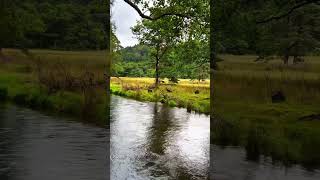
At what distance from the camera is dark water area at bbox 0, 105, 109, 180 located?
11125 millimetres

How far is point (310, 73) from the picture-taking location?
10.6 m

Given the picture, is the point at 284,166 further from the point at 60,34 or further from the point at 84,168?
the point at 60,34


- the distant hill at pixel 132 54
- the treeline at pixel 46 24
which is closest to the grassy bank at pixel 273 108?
the treeline at pixel 46 24

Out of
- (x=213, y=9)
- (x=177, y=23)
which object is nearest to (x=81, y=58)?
(x=213, y=9)

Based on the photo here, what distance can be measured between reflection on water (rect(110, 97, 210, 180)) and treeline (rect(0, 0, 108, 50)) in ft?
13.2

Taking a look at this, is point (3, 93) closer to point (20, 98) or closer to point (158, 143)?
point (20, 98)

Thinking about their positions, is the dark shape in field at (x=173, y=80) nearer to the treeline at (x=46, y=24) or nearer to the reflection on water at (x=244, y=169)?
the reflection on water at (x=244, y=169)

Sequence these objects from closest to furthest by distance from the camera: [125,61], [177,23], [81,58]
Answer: [81,58] → [177,23] → [125,61]

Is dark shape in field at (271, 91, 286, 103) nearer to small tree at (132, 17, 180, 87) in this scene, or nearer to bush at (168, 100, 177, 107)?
bush at (168, 100, 177, 107)

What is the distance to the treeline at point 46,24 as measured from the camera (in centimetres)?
1236

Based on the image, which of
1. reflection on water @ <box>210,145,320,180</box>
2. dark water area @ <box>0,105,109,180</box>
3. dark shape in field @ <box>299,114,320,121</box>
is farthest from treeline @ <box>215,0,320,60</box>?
dark water area @ <box>0,105,109,180</box>

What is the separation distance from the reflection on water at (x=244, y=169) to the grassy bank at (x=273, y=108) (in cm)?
19

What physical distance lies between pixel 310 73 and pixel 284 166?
7.50 feet

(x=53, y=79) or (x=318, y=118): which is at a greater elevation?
(x=53, y=79)
